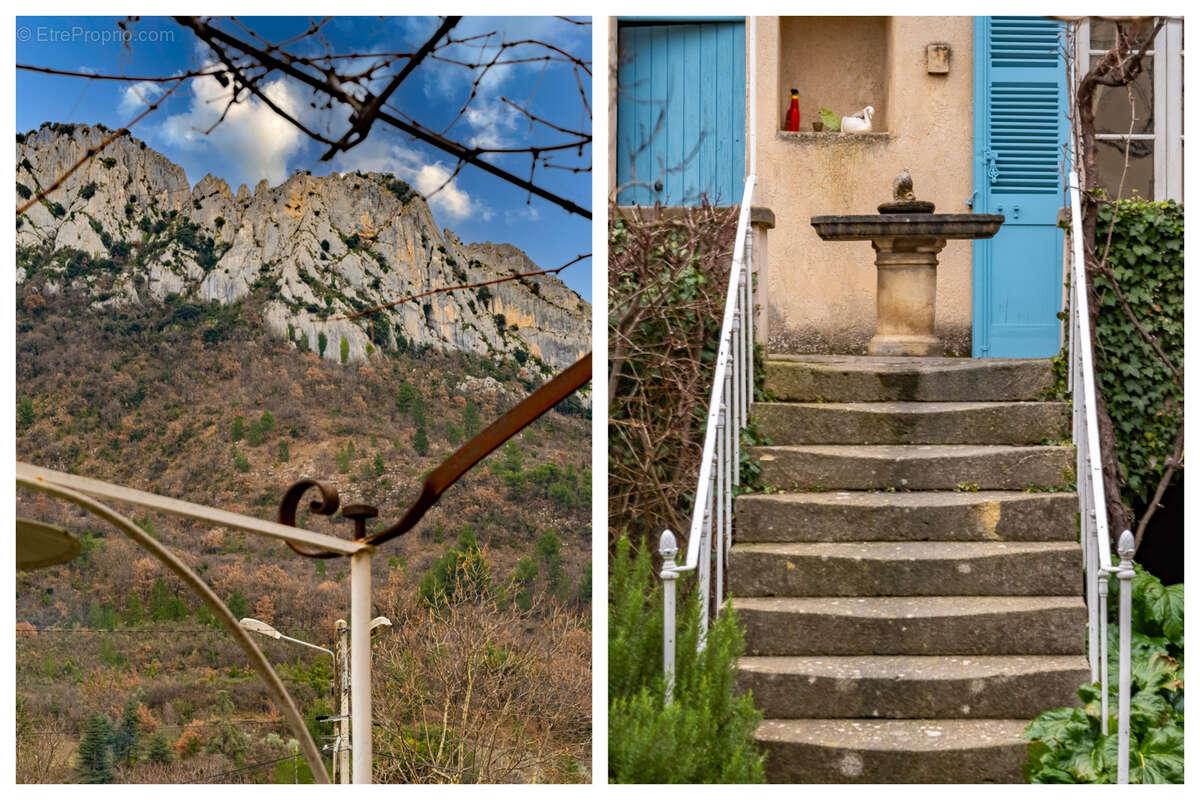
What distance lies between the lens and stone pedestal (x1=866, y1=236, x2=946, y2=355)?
5.31 metres

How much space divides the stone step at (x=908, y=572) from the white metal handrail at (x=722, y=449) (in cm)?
16

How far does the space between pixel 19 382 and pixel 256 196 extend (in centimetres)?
125

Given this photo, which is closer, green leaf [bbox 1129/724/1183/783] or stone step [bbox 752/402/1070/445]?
green leaf [bbox 1129/724/1183/783]

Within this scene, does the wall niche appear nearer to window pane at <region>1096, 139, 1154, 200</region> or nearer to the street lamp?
window pane at <region>1096, 139, 1154, 200</region>

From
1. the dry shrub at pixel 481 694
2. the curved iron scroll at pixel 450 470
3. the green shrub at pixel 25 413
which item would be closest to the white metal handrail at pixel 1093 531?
the curved iron scroll at pixel 450 470

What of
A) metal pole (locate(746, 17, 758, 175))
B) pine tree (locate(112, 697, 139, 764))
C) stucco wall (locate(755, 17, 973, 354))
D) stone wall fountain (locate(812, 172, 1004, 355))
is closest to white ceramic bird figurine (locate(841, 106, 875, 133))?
stucco wall (locate(755, 17, 973, 354))

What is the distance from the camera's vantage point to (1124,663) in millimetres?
2811

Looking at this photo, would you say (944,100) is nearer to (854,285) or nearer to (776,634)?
(854,285)

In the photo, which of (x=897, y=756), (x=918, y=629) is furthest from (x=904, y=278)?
(x=897, y=756)

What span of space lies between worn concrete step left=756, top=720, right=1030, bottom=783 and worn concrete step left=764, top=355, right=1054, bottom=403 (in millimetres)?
1656

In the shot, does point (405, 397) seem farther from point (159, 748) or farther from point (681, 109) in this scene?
point (681, 109)

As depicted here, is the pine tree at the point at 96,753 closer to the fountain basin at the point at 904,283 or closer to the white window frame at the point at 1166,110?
the fountain basin at the point at 904,283

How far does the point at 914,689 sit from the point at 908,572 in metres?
0.47

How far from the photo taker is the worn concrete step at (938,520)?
3.88 meters
